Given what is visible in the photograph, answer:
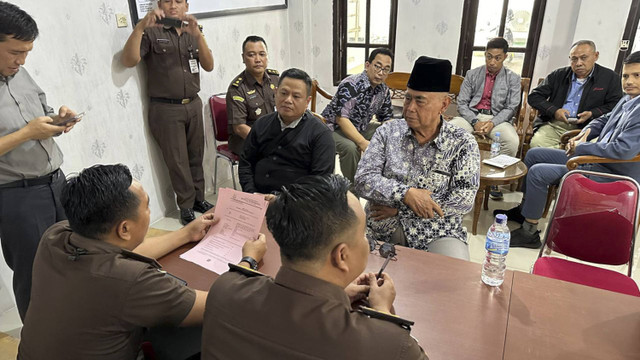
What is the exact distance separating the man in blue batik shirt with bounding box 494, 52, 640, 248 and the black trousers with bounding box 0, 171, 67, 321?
9.41 feet

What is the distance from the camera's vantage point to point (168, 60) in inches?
114

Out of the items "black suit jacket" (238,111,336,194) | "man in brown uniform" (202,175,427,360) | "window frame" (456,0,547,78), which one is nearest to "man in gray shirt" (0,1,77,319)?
"black suit jacket" (238,111,336,194)

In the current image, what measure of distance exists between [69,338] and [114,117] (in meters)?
2.09

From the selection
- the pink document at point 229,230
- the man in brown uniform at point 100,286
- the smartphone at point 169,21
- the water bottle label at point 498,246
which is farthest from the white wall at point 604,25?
the man in brown uniform at point 100,286

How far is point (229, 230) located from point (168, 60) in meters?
1.84

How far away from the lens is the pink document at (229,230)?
148cm

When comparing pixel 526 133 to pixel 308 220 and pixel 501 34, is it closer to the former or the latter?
pixel 501 34

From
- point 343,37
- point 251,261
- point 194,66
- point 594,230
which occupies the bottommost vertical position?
point 594,230

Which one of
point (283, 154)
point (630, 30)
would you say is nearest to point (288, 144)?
point (283, 154)

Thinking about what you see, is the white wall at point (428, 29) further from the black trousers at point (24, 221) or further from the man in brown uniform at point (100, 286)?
the man in brown uniform at point (100, 286)

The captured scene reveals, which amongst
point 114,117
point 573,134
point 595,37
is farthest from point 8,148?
point 595,37

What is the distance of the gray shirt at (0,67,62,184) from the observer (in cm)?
170

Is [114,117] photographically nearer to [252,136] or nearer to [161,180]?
[161,180]

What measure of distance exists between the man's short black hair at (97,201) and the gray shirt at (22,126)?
0.81 meters
